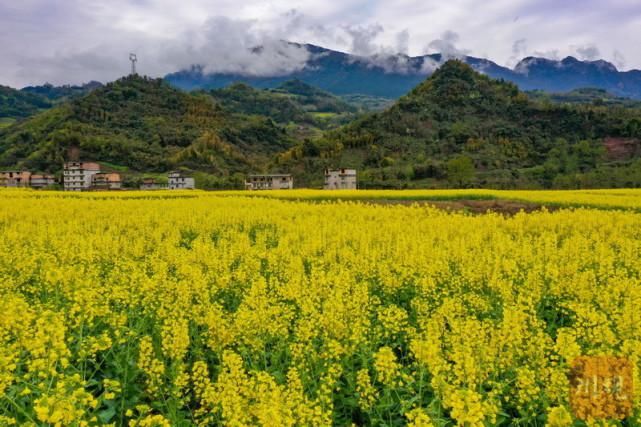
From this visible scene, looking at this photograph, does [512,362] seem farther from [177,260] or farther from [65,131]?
[65,131]

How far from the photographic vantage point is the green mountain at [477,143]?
3009 inches

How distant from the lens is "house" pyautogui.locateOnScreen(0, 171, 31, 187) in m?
94.6

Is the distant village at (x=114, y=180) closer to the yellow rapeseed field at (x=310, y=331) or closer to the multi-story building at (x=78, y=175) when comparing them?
the multi-story building at (x=78, y=175)

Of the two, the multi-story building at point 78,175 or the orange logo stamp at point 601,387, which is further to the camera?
the multi-story building at point 78,175

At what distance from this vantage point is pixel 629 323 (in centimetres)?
557

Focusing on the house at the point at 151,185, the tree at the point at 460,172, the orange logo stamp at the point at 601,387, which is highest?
the tree at the point at 460,172

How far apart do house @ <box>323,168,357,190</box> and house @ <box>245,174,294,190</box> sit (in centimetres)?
833

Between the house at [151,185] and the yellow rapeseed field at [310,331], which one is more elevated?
the house at [151,185]

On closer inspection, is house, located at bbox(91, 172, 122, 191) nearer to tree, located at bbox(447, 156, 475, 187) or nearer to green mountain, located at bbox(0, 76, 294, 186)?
green mountain, located at bbox(0, 76, 294, 186)

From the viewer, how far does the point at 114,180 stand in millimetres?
98125

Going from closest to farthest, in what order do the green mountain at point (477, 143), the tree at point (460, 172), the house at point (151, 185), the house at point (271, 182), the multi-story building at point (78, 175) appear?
the tree at point (460, 172) < the green mountain at point (477, 143) < the house at point (271, 182) < the house at point (151, 185) < the multi-story building at point (78, 175)

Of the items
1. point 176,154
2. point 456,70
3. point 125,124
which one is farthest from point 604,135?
point 125,124

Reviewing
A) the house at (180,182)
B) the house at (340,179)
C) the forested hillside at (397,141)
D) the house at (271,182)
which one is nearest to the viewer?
the forested hillside at (397,141)

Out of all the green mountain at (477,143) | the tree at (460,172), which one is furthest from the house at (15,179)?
the tree at (460,172)
